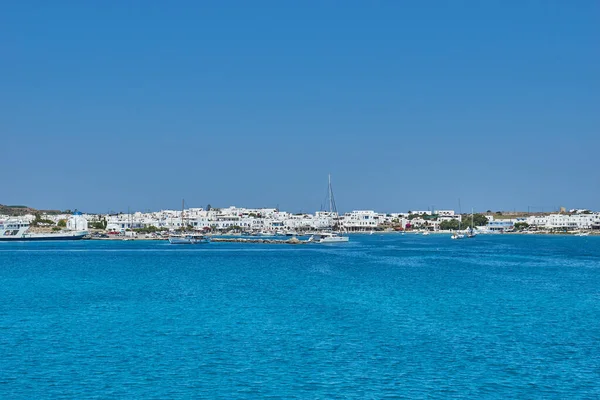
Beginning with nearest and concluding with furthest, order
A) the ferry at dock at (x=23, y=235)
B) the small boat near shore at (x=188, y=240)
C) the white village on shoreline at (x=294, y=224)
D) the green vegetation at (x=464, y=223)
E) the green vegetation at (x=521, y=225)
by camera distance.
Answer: the small boat near shore at (x=188, y=240) → the ferry at dock at (x=23, y=235) → the white village on shoreline at (x=294, y=224) → the green vegetation at (x=464, y=223) → the green vegetation at (x=521, y=225)

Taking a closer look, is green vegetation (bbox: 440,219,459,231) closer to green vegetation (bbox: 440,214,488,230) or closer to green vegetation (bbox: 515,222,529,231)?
green vegetation (bbox: 440,214,488,230)

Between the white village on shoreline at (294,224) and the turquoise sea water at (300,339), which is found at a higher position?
the white village on shoreline at (294,224)

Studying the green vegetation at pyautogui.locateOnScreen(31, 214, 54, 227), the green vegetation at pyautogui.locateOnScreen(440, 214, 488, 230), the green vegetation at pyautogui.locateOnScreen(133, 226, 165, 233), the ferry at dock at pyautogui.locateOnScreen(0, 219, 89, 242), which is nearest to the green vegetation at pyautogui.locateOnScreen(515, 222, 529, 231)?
the green vegetation at pyautogui.locateOnScreen(440, 214, 488, 230)

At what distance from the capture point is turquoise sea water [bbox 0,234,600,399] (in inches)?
551

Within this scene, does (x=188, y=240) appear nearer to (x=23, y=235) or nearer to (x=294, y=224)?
(x=23, y=235)

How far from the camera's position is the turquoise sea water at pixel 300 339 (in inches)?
551

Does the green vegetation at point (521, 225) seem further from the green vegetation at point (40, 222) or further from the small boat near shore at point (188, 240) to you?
the green vegetation at point (40, 222)

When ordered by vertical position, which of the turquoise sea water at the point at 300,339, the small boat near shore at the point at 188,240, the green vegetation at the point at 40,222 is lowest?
the turquoise sea water at the point at 300,339

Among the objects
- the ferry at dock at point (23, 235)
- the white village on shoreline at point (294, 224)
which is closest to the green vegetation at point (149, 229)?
the white village on shoreline at point (294, 224)

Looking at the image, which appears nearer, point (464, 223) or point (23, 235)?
point (23, 235)

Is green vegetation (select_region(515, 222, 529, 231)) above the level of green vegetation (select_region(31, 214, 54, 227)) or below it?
below

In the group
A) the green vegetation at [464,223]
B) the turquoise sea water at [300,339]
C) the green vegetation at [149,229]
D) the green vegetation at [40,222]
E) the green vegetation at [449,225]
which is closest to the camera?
the turquoise sea water at [300,339]

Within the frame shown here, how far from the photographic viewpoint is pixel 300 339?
18484mm

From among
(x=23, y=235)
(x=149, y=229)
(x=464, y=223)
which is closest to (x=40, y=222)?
(x=149, y=229)
